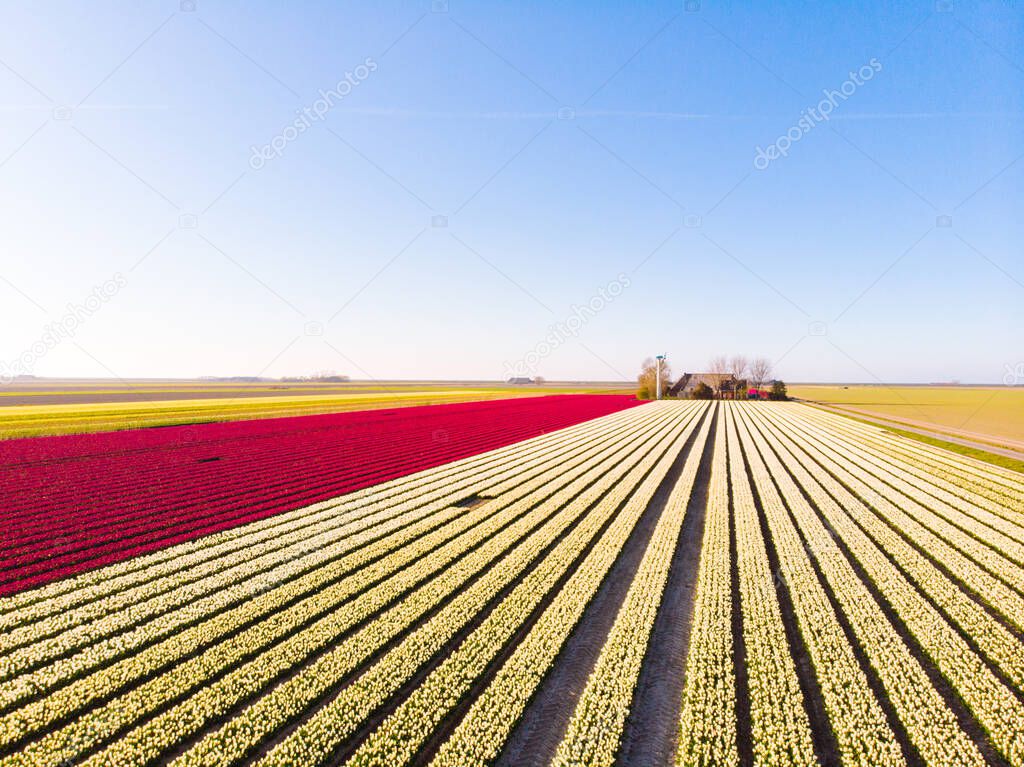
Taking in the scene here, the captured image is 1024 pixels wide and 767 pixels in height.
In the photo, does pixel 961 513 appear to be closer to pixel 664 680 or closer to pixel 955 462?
pixel 955 462

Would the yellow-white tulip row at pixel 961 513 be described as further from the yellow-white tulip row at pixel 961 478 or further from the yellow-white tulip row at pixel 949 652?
the yellow-white tulip row at pixel 949 652

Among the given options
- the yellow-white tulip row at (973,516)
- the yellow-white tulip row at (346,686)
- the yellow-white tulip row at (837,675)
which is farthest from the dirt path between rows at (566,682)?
the yellow-white tulip row at (973,516)

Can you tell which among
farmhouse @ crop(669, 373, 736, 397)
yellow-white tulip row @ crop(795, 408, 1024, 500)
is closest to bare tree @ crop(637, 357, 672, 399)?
farmhouse @ crop(669, 373, 736, 397)

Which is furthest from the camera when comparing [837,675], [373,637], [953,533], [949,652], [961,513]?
[961,513]

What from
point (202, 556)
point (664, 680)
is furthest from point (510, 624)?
point (202, 556)

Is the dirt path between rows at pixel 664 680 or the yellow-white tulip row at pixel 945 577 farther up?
the yellow-white tulip row at pixel 945 577

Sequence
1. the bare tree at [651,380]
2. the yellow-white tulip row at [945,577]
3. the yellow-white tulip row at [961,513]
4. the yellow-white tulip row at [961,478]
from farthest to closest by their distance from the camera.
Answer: the bare tree at [651,380]
the yellow-white tulip row at [961,478]
the yellow-white tulip row at [961,513]
the yellow-white tulip row at [945,577]
